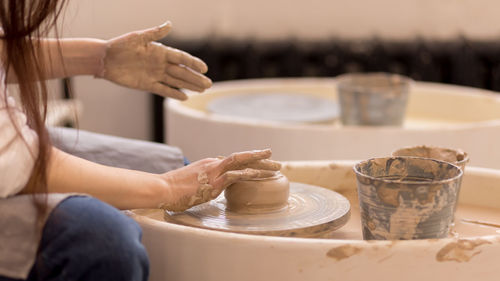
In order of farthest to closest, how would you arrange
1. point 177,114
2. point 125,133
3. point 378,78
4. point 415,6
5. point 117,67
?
point 125,133, point 415,6, point 378,78, point 177,114, point 117,67

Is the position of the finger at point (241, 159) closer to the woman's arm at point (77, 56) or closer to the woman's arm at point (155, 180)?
the woman's arm at point (155, 180)

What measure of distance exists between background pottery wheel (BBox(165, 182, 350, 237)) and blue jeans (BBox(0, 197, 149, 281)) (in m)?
0.20

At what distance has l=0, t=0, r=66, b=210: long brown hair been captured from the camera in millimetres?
884

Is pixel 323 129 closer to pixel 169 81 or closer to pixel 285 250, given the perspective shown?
pixel 169 81

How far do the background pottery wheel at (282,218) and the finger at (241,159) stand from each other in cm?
8

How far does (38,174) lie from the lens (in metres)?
0.89

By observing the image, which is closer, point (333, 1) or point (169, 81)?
point (169, 81)

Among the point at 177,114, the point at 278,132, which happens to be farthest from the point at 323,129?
the point at 177,114

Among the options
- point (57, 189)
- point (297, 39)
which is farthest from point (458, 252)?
point (297, 39)

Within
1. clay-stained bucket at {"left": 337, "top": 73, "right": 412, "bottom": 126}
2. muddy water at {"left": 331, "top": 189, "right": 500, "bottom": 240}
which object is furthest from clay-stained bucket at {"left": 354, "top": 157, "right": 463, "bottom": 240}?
clay-stained bucket at {"left": 337, "top": 73, "right": 412, "bottom": 126}

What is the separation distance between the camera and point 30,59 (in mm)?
906


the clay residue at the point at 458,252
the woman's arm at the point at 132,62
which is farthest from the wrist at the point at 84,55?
the clay residue at the point at 458,252

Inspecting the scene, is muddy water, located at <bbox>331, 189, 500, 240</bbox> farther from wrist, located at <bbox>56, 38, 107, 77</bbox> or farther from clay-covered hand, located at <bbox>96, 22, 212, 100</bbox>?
wrist, located at <bbox>56, 38, 107, 77</bbox>

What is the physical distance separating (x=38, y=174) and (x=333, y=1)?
9.57 feet
